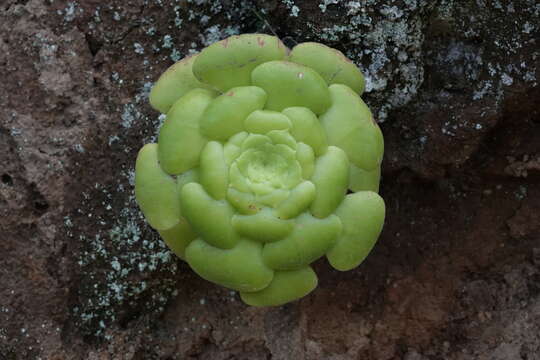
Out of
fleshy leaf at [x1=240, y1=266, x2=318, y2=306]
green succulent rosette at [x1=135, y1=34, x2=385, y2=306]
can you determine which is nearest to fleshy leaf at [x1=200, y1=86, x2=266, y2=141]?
green succulent rosette at [x1=135, y1=34, x2=385, y2=306]

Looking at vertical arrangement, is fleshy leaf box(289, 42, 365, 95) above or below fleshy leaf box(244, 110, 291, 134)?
above

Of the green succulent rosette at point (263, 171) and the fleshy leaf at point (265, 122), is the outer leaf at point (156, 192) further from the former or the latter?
the fleshy leaf at point (265, 122)

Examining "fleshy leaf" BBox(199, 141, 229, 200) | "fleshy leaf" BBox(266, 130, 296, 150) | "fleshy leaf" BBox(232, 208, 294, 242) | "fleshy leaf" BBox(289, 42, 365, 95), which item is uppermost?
"fleshy leaf" BBox(289, 42, 365, 95)

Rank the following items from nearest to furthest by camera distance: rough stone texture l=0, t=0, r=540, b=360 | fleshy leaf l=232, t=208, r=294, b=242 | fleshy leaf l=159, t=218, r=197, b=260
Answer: fleshy leaf l=232, t=208, r=294, b=242, fleshy leaf l=159, t=218, r=197, b=260, rough stone texture l=0, t=0, r=540, b=360

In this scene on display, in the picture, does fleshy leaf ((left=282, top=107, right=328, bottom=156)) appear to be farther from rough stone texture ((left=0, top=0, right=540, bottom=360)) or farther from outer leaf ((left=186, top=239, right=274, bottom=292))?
rough stone texture ((left=0, top=0, right=540, bottom=360))

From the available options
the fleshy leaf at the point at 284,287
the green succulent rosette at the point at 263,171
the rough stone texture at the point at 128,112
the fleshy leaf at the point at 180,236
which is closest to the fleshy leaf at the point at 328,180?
the green succulent rosette at the point at 263,171

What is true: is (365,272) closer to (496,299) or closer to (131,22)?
(496,299)
